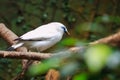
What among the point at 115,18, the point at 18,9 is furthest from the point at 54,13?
the point at 115,18

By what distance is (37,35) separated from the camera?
7.42 ft

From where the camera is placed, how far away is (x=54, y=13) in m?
3.86

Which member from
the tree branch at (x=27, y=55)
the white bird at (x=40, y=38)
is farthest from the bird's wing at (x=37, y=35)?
the tree branch at (x=27, y=55)

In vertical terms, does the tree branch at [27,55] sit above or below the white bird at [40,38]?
above

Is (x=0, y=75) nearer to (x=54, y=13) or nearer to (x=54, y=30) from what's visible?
(x=54, y=13)

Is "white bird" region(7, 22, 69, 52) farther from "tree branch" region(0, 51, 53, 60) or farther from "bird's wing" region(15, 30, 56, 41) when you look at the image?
"tree branch" region(0, 51, 53, 60)

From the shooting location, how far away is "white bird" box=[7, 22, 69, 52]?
2.19m

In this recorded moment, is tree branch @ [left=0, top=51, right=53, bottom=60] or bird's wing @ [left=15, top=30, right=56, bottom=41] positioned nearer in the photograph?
tree branch @ [left=0, top=51, right=53, bottom=60]


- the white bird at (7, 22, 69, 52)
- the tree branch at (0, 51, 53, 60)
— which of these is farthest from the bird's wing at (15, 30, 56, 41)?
the tree branch at (0, 51, 53, 60)

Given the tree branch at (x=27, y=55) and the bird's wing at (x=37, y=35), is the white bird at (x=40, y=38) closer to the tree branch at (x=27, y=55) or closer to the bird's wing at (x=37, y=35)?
the bird's wing at (x=37, y=35)

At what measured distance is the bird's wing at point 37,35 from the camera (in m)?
2.17

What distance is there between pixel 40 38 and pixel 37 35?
0.11 feet

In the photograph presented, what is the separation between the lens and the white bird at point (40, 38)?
2.19 metres

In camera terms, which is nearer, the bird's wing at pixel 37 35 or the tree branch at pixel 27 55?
the tree branch at pixel 27 55
